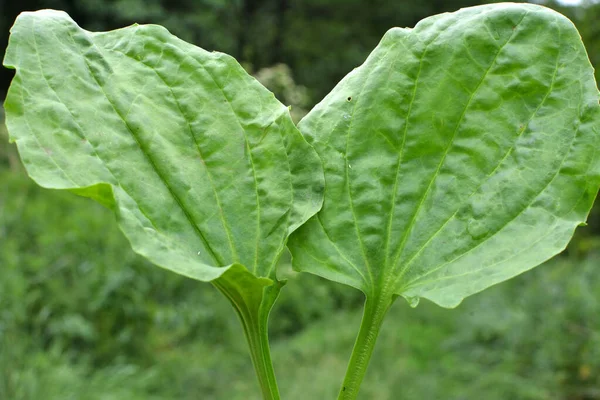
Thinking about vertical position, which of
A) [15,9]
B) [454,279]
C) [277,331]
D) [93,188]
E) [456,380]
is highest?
[93,188]

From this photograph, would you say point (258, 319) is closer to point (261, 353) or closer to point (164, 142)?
point (261, 353)

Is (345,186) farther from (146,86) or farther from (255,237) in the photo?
(146,86)

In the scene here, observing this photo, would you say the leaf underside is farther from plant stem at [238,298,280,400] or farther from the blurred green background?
the blurred green background

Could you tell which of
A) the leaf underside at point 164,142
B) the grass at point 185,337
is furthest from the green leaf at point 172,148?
the grass at point 185,337

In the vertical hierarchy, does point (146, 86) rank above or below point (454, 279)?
above

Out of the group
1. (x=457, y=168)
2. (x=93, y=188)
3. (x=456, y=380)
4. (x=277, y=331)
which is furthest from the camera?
(x=277, y=331)

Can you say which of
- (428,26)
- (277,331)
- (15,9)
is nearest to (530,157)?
(428,26)

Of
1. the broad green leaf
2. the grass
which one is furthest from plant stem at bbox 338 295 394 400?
the grass
